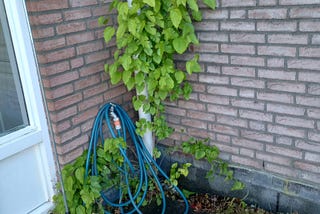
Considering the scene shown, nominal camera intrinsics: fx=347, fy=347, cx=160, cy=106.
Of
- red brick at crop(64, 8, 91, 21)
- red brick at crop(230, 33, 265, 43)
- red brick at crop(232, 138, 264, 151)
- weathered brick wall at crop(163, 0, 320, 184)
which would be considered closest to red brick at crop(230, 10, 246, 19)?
weathered brick wall at crop(163, 0, 320, 184)

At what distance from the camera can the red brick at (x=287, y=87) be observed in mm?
2078

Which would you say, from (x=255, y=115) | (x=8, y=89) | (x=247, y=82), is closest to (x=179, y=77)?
(x=247, y=82)

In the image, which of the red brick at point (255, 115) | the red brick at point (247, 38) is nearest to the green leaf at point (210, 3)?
the red brick at point (247, 38)

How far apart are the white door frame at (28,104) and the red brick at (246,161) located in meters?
1.28

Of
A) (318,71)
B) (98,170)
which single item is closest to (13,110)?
(98,170)

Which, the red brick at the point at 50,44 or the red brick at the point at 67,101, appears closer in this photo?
the red brick at the point at 50,44

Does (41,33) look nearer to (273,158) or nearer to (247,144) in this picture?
(247,144)

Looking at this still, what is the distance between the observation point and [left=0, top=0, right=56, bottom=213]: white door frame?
2004 millimetres

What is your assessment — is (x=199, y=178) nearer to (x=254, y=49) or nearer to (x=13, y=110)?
(x=254, y=49)

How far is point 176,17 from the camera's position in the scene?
2.06 m

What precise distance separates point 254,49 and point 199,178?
1122 mm

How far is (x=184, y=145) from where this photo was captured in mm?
2604

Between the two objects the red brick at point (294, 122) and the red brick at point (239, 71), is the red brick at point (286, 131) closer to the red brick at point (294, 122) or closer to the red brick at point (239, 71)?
the red brick at point (294, 122)

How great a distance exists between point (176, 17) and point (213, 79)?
564mm
